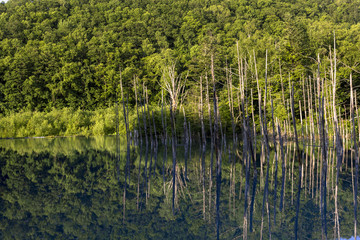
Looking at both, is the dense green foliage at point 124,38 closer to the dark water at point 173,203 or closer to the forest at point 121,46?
the forest at point 121,46

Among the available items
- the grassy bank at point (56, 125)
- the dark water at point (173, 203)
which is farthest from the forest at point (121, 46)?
the dark water at point (173, 203)

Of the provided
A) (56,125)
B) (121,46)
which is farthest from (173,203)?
(121,46)

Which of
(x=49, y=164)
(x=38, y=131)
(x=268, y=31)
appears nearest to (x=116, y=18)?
(x=268, y=31)

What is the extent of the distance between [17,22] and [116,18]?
1698 cm

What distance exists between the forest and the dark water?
25.6m

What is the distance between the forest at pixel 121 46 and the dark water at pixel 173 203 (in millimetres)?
25644

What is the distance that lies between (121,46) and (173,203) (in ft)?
176

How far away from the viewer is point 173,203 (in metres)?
7.10

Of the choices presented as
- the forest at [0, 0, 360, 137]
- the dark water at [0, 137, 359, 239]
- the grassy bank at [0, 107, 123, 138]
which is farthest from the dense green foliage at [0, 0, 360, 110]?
the dark water at [0, 137, 359, 239]

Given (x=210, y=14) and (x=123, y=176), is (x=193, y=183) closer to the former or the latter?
(x=123, y=176)

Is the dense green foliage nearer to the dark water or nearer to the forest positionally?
the forest

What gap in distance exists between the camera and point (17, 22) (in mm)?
58875

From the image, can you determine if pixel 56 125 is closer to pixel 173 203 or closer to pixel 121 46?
pixel 121 46

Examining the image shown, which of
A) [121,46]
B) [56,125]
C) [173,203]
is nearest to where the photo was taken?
[173,203]
